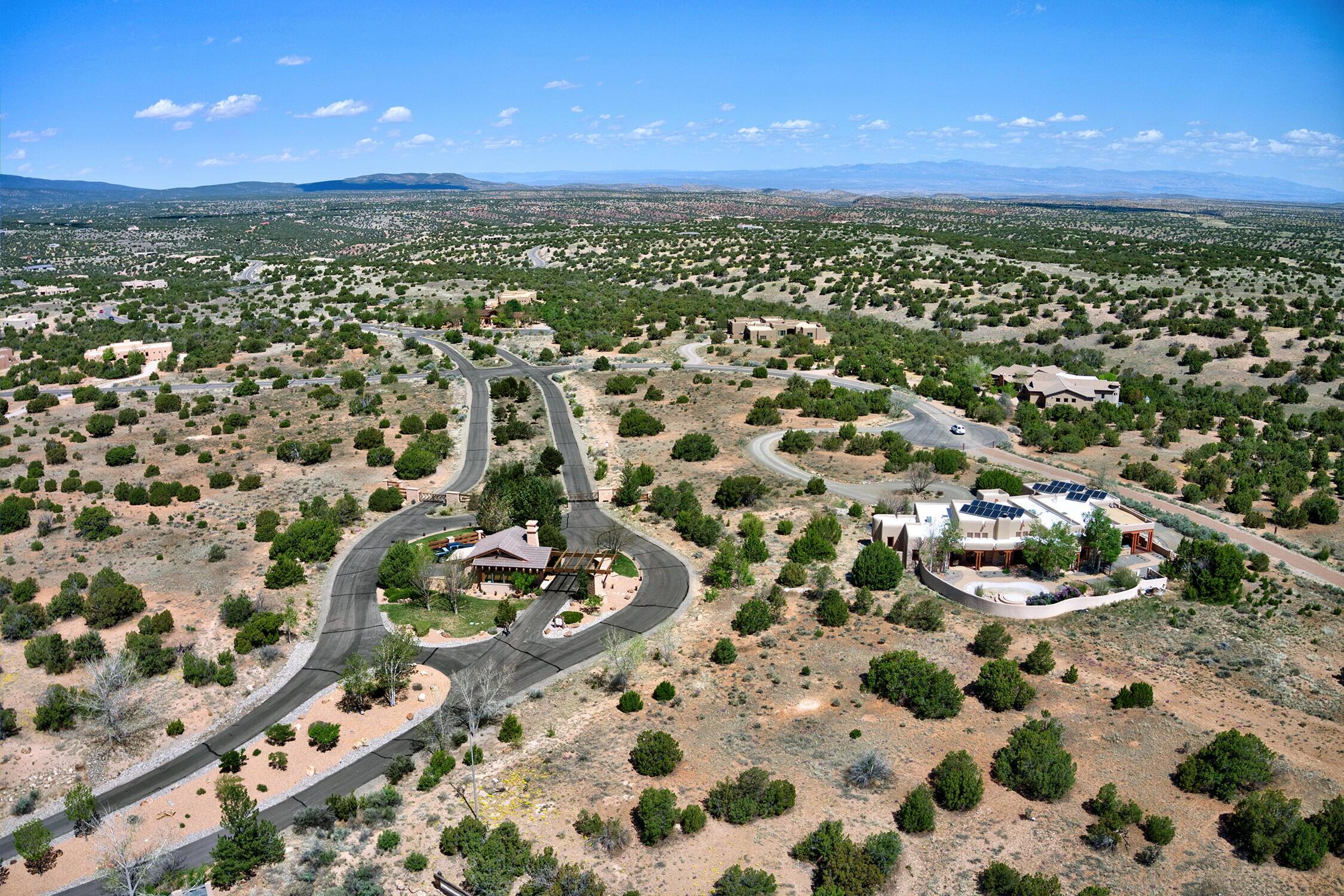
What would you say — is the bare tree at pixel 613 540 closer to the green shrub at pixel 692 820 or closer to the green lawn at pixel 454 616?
the green lawn at pixel 454 616

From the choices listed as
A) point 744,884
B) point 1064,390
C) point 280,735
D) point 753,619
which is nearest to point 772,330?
point 1064,390

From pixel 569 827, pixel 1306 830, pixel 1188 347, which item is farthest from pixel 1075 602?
pixel 1188 347

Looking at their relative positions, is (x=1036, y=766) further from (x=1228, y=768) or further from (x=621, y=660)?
(x=621, y=660)

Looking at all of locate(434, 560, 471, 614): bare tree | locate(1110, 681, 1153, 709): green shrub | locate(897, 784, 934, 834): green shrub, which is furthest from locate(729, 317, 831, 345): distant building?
locate(897, 784, 934, 834): green shrub

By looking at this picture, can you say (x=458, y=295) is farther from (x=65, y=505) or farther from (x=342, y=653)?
(x=342, y=653)

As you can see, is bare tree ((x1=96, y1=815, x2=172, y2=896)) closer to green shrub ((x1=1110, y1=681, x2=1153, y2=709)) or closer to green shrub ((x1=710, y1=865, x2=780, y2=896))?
green shrub ((x1=710, y1=865, x2=780, y2=896))
